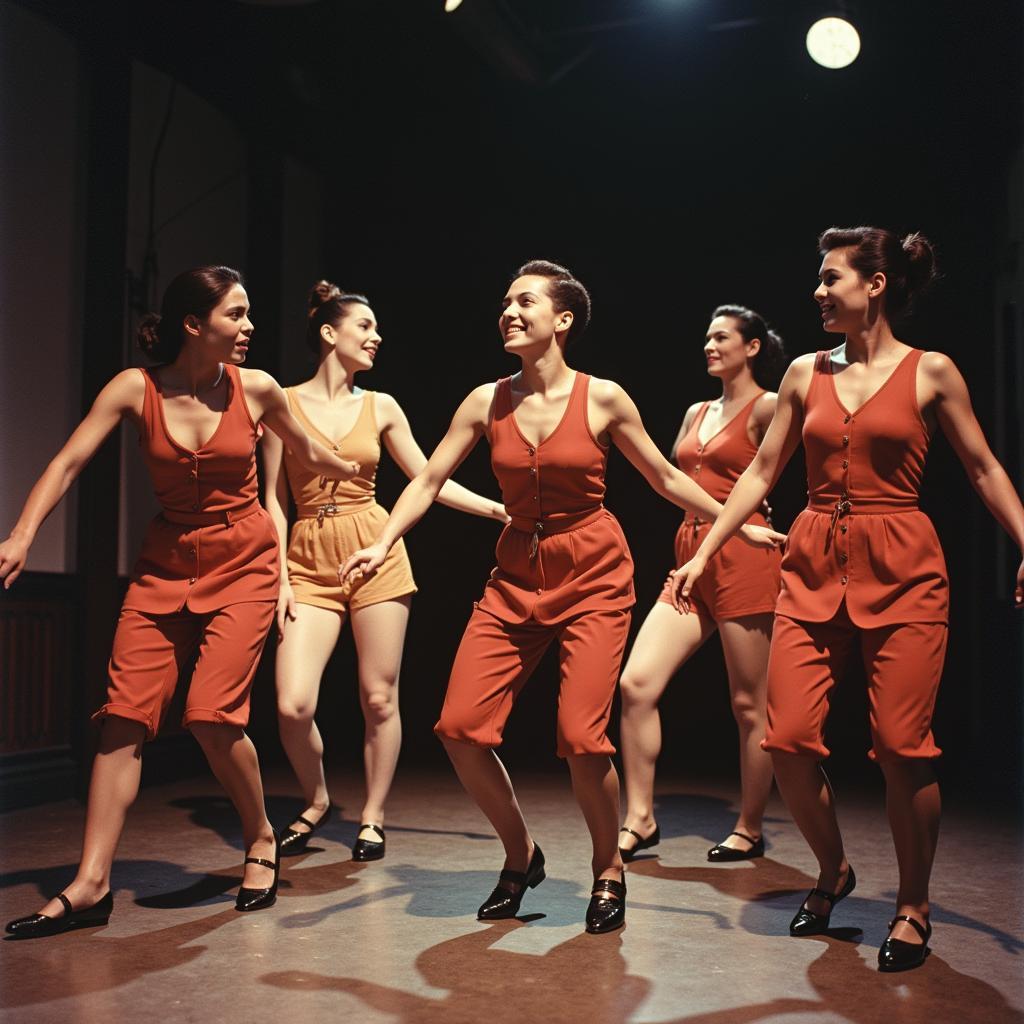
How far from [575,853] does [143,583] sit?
5.72 feet

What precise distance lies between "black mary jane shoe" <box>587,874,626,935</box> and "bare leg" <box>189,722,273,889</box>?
90 cm

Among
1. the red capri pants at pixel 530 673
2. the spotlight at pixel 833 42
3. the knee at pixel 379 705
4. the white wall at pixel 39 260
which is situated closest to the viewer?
the red capri pants at pixel 530 673

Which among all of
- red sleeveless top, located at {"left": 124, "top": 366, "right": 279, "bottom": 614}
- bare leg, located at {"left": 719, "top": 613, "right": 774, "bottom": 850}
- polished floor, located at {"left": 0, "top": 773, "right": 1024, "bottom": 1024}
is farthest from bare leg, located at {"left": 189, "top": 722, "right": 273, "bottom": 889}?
bare leg, located at {"left": 719, "top": 613, "right": 774, "bottom": 850}

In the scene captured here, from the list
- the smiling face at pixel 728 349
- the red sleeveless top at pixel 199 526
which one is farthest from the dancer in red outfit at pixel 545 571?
the smiling face at pixel 728 349

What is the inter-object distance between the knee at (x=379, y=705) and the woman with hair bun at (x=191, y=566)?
0.82m

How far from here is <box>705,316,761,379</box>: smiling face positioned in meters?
4.27

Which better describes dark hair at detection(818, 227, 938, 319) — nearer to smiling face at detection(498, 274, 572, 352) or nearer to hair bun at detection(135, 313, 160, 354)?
smiling face at detection(498, 274, 572, 352)

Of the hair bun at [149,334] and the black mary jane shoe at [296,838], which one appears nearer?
the hair bun at [149,334]

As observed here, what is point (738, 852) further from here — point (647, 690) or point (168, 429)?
point (168, 429)

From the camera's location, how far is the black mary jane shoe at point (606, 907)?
3.08 metres

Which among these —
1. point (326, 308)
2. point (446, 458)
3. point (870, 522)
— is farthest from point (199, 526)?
point (870, 522)

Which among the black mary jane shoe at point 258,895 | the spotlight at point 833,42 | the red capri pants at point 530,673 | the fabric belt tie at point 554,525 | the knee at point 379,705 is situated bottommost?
the black mary jane shoe at point 258,895

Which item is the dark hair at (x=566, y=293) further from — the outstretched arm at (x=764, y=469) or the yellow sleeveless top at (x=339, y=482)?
the yellow sleeveless top at (x=339, y=482)

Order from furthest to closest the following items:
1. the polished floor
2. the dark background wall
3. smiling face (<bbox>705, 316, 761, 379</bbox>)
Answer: the dark background wall
smiling face (<bbox>705, 316, 761, 379</bbox>)
the polished floor
